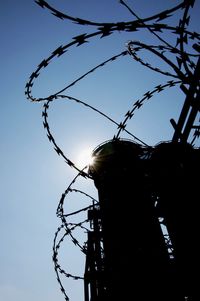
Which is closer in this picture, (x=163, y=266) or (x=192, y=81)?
(x=192, y=81)

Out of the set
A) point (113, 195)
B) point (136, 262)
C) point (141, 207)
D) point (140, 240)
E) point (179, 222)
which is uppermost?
point (113, 195)

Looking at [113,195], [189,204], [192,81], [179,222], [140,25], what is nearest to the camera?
[140,25]

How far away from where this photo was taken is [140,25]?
95.0 inches

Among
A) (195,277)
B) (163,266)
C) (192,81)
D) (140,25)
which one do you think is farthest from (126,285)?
(140,25)

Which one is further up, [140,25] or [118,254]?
[140,25]

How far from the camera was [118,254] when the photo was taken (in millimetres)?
6508

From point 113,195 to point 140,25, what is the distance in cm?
612

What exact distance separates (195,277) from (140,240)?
1609 mm

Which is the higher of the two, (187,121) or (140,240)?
(187,121)

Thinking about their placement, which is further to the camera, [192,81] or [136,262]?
[136,262]

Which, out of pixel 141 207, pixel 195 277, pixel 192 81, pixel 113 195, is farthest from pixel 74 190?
pixel 192 81

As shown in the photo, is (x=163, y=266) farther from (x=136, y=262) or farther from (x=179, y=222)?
(x=179, y=222)

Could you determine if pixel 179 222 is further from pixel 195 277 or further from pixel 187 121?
pixel 187 121

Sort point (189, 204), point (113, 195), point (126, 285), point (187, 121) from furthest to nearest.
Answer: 1. point (113, 195)
2. point (189, 204)
3. point (126, 285)
4. point (187, 121)
